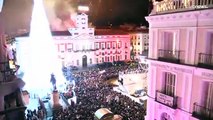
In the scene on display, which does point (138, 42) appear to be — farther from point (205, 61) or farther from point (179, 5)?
point (205, 61)

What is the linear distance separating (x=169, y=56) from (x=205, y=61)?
2.85 m

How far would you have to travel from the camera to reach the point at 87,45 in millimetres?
74062

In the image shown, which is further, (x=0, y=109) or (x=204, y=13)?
(x=204, y=13)

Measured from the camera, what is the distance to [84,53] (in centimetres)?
7362

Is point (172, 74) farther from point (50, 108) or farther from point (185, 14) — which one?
point (50, 108)

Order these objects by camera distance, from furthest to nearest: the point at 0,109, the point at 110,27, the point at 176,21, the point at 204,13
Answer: the point at 110,27, the point at 176,21, the point at 204,13, the point at 0,109

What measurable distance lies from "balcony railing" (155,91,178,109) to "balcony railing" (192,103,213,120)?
142cm

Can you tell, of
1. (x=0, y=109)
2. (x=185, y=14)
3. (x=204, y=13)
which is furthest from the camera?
(x=185, y=14)

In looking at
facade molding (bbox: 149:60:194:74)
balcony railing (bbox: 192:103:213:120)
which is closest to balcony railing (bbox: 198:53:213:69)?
facade molding (bbox: 149:60:194:74)

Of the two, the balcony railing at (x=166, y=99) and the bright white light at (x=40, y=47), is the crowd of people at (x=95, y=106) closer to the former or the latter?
the balcony railing at (x=166, y=99)

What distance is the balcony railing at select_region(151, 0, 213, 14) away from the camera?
1283 cm

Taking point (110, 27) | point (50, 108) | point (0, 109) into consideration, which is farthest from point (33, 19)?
point (0, 109)

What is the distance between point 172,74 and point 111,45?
61.1 m

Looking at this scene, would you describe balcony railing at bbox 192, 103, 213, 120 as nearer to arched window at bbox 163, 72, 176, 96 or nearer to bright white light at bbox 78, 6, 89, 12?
arched window at bbox 163, 72, 176, 96
